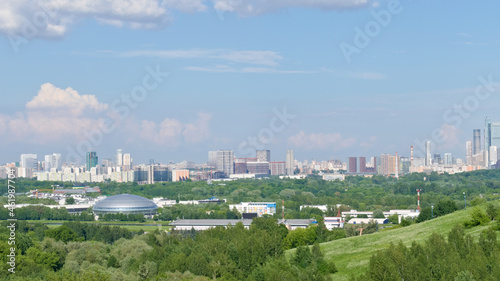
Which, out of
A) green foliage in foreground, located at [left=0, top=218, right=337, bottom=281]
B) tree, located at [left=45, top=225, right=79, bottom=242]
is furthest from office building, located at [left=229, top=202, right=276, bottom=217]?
green foliage in foreground, located at [left=0, top=218, right=337, bottom=281]

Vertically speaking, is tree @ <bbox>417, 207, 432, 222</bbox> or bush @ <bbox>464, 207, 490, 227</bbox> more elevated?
bush @ <bbox>464, 207, 490, 227</bbox>

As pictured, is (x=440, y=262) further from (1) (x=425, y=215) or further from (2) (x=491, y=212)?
(1) (x=425, y=215)

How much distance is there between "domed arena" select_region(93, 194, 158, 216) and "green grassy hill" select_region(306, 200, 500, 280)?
235ft

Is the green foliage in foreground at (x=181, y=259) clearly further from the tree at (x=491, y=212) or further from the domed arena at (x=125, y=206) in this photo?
the domed arena at (x=125, y=206)

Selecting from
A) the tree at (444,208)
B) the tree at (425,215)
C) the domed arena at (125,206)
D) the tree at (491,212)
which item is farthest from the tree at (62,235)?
the domed arena at (125,206)

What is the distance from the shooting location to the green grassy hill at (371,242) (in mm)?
37312

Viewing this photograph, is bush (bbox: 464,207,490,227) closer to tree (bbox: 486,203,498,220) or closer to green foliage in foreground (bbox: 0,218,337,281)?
tree (bbox: 486,203,498,220)

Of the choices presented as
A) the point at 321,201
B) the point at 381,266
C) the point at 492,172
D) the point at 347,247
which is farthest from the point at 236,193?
the point at 381,266

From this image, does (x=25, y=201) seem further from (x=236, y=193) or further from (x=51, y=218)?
(x=236, y=193)

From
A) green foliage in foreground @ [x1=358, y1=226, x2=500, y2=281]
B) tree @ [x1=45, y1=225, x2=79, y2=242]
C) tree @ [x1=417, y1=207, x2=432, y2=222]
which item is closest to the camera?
green foliage in foreground @ [x1=358, y1=226, x2=500, y2=281]

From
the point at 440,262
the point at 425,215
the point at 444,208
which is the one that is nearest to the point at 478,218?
the point at 440,262

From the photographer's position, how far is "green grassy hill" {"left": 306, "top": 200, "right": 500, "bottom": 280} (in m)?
37.3

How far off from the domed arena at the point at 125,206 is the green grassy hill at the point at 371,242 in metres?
71.5

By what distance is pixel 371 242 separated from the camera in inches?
1703
